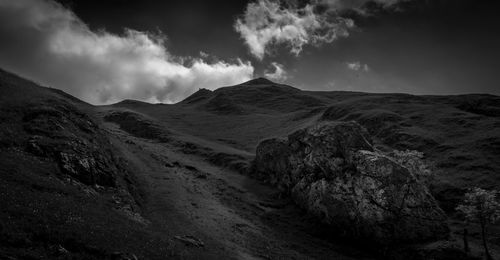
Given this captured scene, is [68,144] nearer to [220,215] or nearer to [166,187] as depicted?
[166,187]

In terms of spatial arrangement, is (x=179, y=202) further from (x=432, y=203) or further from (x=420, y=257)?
(x=432, y=203)

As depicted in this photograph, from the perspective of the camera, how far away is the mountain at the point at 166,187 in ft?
75.0

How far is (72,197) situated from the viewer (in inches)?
1190

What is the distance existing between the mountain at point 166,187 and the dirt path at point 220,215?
271 mm

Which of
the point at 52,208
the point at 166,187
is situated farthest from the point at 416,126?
the point at 52,208

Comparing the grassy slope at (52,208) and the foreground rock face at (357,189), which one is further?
the foreground rock face at (357,189)

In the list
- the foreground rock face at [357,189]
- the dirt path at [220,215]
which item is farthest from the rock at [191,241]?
the foreground rock face at [357,189]

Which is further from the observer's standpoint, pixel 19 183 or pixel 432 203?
pixel 432 203

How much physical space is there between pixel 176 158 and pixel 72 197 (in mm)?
54600

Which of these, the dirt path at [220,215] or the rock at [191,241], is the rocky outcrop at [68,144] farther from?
the rock at [191,241]

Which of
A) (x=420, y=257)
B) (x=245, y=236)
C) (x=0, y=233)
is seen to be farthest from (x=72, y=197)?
(x=420, y=257)

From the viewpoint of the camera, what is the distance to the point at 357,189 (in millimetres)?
56094

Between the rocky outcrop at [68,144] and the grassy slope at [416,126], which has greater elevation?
the grassy slope at [416,126]

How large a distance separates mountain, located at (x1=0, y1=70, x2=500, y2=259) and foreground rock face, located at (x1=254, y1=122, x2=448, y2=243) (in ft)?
7.06
